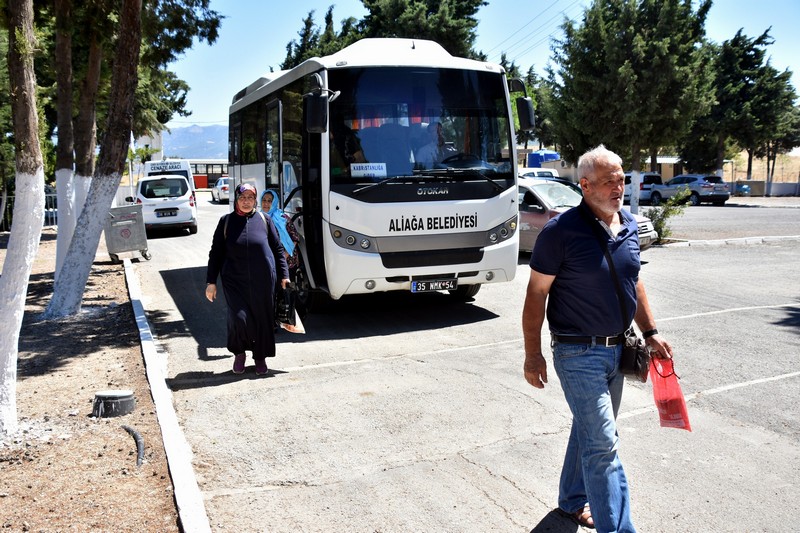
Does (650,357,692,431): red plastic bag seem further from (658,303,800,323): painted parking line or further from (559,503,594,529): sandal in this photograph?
(658,303,800,323): painted parking line

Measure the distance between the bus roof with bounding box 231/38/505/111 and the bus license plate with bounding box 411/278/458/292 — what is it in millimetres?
2674

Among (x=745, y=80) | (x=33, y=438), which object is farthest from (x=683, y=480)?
(x=745, y=80)

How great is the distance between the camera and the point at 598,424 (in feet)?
11.8

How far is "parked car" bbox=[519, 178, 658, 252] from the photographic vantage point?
15.7 meters

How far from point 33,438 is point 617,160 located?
4405mm

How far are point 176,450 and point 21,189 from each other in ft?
8.12

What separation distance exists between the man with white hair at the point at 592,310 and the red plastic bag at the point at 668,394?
10.2 inches

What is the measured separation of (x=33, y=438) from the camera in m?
5.41

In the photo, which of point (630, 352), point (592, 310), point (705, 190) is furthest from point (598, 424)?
point (705, 190)

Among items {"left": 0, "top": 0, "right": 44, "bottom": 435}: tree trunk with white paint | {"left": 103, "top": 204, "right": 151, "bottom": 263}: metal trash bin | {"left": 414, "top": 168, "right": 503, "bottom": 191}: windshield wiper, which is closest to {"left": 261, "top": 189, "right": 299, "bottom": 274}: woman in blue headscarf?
{"left": 414, "top": 168, "right": 503, "bottom": 191}: windshield wiper

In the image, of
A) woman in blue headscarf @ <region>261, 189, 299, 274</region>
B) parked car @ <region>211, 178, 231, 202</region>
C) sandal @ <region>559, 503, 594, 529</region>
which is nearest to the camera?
sandal @ <region>559, 503, 594, 529</region>

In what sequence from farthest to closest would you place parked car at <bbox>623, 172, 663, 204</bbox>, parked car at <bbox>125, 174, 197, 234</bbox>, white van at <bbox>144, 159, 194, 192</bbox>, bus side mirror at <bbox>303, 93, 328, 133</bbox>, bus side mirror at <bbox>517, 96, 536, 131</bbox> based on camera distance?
1. parked car at <bbox>623, 172, 663, 204</bbox>
2. white van at <bbox>144, 159, 194, 192</bbox>
3. parked car at <bbox>125, 174, 197, 234</bbox>
4. bus side mirror at <bbox>517, 96, 536, 131</bbox>
5. bus side mirror at <bbox>303, 93, 328, 133</bbox>

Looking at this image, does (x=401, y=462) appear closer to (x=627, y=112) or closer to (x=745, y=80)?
(x=627, y=112)

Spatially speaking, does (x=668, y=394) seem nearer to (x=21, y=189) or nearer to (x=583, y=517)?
(x=583, y=517)
